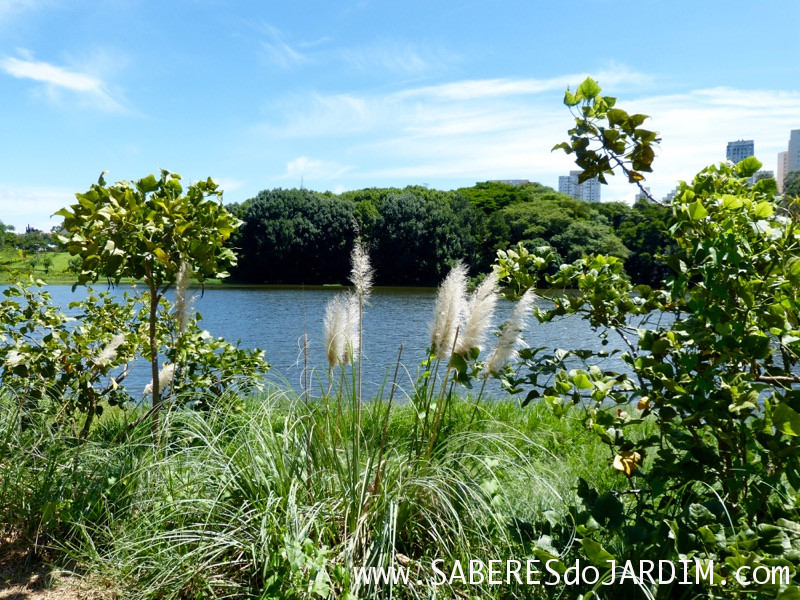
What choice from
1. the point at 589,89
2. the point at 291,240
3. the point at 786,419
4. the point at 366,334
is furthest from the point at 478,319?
the point at 291,240

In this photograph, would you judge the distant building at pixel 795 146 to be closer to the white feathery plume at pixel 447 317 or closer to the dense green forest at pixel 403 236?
the white feathery plume at pixel 447 317

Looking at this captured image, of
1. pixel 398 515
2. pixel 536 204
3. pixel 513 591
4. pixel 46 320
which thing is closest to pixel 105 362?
pixel 46 320

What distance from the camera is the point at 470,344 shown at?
111 inches

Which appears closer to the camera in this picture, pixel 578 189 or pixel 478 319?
pixel 478 319

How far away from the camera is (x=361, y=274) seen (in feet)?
10.3

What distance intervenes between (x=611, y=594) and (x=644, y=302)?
136 cm

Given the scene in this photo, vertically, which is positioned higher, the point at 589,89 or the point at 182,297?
the point at 589,89

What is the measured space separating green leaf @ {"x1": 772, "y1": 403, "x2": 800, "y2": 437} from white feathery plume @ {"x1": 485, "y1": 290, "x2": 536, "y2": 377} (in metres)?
1.05

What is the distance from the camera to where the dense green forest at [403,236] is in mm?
41812

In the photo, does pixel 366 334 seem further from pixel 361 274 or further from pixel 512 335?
pixel 512 335

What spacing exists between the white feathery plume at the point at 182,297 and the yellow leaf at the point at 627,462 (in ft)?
6.91

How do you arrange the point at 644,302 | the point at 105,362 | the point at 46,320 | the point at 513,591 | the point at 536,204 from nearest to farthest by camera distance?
the point at 513,591 < the point at 644,302 < the point at 105,362 < the point at 46,320 < the point at 536,204

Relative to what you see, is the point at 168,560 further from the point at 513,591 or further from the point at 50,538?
the point at 513,591

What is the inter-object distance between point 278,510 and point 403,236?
39.8m
